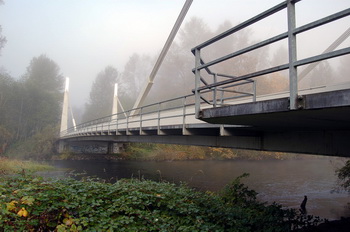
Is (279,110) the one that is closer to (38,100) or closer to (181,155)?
(181,155)

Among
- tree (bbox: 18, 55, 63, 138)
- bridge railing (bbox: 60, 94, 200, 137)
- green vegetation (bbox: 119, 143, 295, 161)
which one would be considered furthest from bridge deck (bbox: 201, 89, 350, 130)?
tree (bbox: 18, 55, 63, 138)

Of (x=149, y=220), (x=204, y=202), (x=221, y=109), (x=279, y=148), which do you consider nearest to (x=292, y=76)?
(x=221, y=109)

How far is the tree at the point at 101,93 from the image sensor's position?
65.3 m

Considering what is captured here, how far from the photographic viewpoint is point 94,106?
66.3 metres

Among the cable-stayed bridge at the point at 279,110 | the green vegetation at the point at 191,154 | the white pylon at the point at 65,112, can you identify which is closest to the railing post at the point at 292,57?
the cable-stayed bridge at the point at 279,110

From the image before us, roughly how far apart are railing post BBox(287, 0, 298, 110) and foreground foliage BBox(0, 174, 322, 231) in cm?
314

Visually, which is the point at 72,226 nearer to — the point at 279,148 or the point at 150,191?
the point at 150,191

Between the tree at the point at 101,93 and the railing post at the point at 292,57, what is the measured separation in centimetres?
6310

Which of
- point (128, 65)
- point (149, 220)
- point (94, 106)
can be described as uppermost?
point (128, 65)

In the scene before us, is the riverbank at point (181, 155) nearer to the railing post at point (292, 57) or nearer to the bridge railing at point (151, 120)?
the bridge railing at point (151, 120)

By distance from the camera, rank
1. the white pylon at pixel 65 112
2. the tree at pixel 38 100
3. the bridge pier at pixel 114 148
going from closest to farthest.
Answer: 1. the bridge pier at pixel 114 148
2. the white pylon at pixel 65 112
3. the tree at pixel 38 100

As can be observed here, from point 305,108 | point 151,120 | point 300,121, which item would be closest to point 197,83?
point 300,121

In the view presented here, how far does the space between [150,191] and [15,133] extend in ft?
150

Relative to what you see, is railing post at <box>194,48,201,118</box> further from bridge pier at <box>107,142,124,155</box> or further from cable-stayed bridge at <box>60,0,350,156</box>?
bridge pier at <box>107,142,124,155</box>
